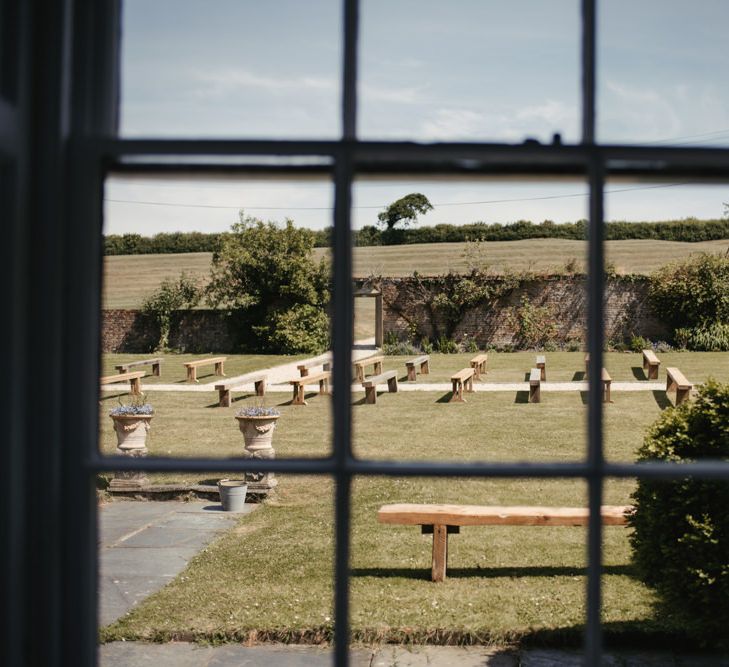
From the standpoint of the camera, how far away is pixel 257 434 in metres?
5.75

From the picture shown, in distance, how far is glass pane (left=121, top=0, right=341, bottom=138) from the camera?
879mm

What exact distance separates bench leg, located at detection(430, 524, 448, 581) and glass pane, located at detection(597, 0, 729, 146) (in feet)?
9.73

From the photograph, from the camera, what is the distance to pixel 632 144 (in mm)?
797

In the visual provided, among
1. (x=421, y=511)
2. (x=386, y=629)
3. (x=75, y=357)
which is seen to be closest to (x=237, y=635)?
(x=386, y=629)

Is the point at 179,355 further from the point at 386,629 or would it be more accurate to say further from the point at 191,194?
the point at 386,629

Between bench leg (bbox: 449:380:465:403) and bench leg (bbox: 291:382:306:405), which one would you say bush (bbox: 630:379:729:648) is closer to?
bench leg (bbox: 449:380:465:403)

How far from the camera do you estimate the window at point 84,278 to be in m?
0.77

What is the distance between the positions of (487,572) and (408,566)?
0.44 metres

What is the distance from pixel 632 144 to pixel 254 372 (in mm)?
13417

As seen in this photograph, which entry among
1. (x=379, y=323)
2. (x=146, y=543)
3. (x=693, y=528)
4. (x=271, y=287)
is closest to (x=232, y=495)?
(x=146, y=543)

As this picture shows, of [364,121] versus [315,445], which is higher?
[364,121]

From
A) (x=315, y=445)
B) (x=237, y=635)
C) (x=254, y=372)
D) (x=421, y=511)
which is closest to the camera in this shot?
(x=237, y=635)

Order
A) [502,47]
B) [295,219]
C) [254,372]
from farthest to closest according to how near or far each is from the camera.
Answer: [295,219]
[254,372]
[502,47]

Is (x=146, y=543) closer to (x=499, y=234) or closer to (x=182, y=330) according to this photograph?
(x=182, y=330)
